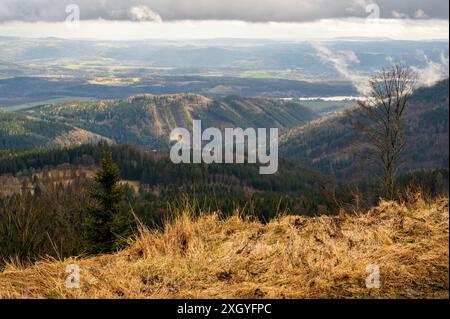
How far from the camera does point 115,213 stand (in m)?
40.0

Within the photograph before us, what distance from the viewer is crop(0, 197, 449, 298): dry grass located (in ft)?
28.1

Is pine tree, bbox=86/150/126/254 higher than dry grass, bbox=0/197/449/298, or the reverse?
dry grass, bbox=0/197/449/298

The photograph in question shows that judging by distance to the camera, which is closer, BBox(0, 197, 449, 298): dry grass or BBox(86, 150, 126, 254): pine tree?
BBox(0, 197, 449, 298): dry grass

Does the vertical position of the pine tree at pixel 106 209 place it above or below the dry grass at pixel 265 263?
below

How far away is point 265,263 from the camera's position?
9.98 metres

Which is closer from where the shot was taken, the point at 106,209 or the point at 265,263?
the point at 265,263

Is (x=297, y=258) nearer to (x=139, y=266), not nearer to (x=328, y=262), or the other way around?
(x=328, y=262)

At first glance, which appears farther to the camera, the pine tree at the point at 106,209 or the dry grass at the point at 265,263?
the pine tree at the point at 106,209

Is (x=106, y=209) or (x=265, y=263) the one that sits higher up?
(x=265, y=263)

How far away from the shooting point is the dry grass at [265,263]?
28.1 ft
